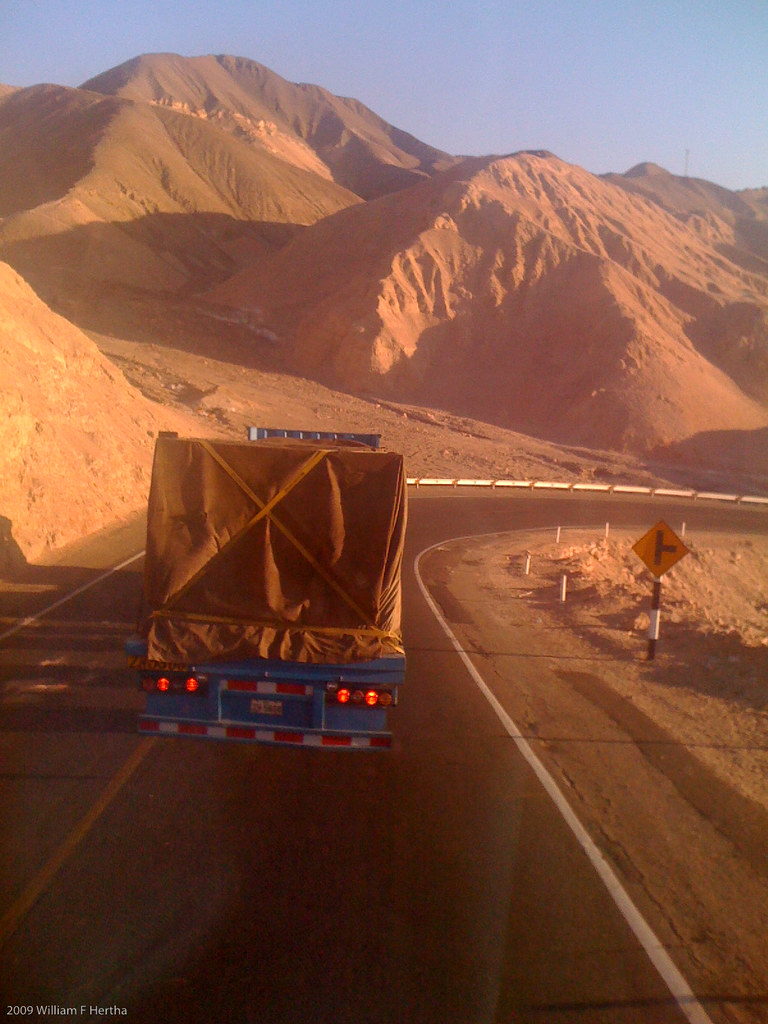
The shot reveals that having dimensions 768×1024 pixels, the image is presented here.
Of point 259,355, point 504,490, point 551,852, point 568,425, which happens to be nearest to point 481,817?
point 551,852

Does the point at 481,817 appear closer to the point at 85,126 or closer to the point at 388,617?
the point at 388,617

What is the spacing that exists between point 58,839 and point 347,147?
19189 cm

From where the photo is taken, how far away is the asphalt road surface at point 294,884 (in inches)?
182

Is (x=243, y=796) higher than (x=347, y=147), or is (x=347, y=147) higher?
(x=347, y=147)

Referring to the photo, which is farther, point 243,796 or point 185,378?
point 185,378

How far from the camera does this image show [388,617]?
7.66 metres

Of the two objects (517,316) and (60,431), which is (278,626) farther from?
(517,316)

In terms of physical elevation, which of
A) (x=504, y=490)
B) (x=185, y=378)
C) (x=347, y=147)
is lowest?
(x=504, y=490)

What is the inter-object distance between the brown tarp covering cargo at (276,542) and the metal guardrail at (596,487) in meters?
35.6

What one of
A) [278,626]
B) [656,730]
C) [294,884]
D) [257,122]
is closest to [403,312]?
[656,730]

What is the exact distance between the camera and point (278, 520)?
773 centimetres

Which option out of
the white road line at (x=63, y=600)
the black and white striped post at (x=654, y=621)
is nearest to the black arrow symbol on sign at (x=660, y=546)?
the black and white striped post at (x=654, y=621)

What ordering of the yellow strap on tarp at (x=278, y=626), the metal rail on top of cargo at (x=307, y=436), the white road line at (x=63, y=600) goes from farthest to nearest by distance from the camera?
1. the metal rail on top of cargo at (x=307, y=436)
2. the white road line at (x=63, y=600)
3. the yellow strap on tarp at (x=278, y=626)

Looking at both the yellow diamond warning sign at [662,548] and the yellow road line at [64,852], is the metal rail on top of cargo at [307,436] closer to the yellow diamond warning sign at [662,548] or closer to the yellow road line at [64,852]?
the yellow diamond warning sign at [662,548]
